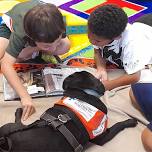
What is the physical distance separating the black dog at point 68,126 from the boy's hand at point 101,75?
363mm

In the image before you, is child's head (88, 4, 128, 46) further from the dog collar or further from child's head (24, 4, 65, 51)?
the dog collar

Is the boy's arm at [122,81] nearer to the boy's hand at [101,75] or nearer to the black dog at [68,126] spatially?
the boy's hand at [101,75]

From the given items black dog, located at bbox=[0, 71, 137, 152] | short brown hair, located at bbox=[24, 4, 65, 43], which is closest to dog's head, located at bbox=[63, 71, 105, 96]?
black dog, located at bbox=[0, 71, 137, 152]

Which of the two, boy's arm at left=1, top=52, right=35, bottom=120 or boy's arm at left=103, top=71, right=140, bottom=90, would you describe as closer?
boy's arm at left=1, top=52, right=35, bottom=120

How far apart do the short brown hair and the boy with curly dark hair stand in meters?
0.16

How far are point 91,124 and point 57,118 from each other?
101 mm

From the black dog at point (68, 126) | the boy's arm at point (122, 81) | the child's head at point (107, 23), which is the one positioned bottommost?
the boy's arm at point (122, 81)

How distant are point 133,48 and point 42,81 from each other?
378mm

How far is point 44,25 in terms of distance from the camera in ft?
3.64

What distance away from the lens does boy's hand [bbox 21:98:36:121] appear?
116 centimetres

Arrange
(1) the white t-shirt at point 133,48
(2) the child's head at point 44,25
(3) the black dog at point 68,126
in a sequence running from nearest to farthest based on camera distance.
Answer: (3) the black dog at point 68,126 < (2) the child's head at point 44,25 < (1) the white t-shirt at point 133,48

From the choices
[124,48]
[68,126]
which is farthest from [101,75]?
[68,126]

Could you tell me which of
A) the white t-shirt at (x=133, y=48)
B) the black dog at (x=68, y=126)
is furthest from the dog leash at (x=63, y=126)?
the white t-shirt at (x=133, y=48)

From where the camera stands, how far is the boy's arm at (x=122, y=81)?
1294 mm
